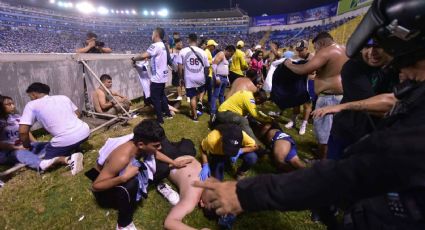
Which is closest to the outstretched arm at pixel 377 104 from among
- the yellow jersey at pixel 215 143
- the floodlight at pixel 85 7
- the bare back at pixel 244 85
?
the yellow jersey at pixel 215 143

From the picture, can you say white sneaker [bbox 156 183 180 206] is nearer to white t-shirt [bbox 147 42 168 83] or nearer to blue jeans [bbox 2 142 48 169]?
blue jeans [bbox 2 142 48 169]

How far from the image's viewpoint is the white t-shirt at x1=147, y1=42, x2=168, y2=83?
602 cm

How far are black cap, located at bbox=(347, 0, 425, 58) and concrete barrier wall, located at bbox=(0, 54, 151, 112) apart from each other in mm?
5860

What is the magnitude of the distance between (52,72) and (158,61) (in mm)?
2335

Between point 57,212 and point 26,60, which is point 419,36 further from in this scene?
point 26,60

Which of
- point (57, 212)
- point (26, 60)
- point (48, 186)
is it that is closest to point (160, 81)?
point (26, 60)

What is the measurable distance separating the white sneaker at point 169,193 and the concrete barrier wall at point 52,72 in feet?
11.9

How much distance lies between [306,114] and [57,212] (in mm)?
5373

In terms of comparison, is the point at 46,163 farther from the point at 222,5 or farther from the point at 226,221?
the point at 222,5

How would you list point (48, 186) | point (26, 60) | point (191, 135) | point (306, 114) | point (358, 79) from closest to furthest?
point (358, 79), point (48, 186), point (26, 60), point (191, 135), point (306, 114)

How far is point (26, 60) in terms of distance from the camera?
5117 millimetres

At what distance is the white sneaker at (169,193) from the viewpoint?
343 cm

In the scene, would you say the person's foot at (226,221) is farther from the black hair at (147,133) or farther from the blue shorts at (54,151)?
the blue shorts at (54,151)

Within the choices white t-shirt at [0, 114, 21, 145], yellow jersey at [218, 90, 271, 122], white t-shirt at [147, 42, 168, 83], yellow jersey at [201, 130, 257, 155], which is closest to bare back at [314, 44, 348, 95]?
yellow jersey at [218, 90, 271, 122]
